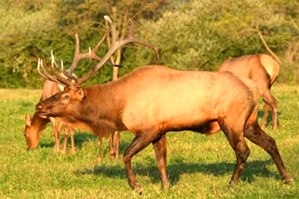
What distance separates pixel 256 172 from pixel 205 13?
A: 31216 mm

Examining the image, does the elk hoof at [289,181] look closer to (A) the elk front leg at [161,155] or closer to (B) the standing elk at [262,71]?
(A) the elk front leg at [161,155]

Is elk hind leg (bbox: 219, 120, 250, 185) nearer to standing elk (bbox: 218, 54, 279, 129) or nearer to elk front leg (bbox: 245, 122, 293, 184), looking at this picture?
elk front leg (bbox: 245, 122, 293, 184)

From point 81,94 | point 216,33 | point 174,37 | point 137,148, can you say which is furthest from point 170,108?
point 174,37

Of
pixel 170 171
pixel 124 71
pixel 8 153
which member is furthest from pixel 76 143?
pixel 124 71

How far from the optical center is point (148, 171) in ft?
39.8

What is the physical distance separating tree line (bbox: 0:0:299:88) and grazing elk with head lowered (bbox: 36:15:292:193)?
2911cm

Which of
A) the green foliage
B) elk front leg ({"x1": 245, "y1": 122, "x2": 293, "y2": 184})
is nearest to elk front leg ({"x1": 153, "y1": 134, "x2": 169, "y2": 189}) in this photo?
elk front leg ({"x1": 245, "y1": 122, "x2": 293, "y2": 184})

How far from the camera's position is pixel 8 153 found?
1472cm

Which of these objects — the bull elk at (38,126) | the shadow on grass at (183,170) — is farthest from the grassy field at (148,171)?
the bull elk at (38,126)

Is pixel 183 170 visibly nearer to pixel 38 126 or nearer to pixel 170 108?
pixel 170 108

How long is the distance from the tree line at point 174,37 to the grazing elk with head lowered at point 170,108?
95.5ft

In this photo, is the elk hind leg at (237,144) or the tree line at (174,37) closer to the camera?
the elk hind leg at (237,144)

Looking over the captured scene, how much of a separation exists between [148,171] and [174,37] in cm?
2990

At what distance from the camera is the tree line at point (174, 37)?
133ft
